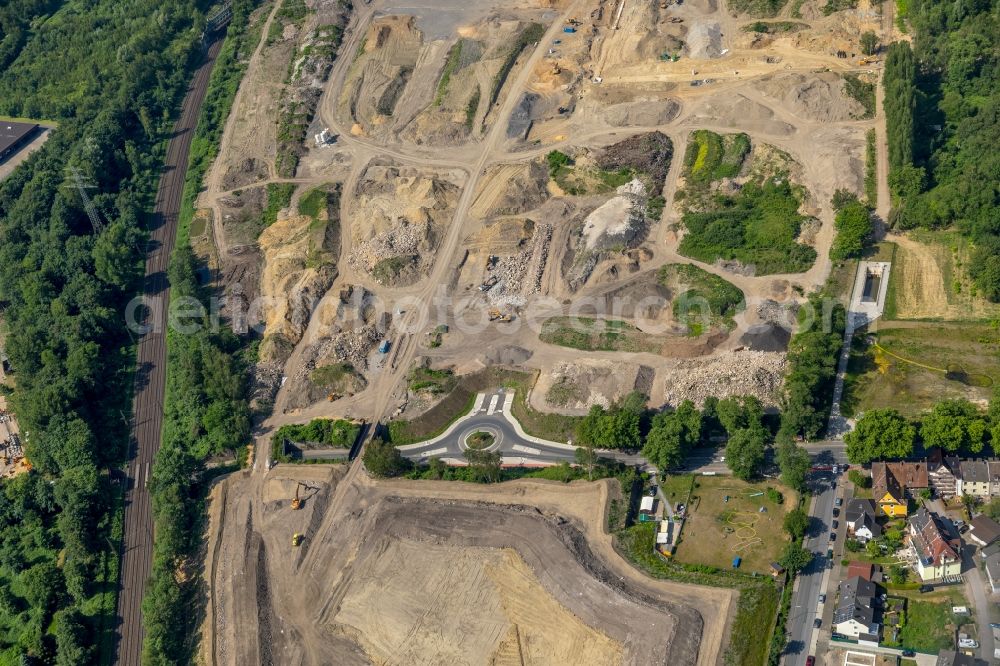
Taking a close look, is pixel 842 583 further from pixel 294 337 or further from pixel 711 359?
pixel 294 337

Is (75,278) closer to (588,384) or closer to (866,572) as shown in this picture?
(588,384)

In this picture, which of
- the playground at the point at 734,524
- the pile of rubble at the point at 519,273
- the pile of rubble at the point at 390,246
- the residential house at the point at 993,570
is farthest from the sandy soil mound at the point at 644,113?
the residential house at the point at 993,570

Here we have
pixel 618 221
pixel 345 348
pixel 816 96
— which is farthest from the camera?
pixel 816 96

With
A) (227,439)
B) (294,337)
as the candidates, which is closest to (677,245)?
(294,337)

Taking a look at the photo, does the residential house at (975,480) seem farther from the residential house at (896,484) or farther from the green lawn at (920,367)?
the green lawn at (920,367)

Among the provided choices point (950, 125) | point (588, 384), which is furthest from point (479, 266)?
point (950, 125)
